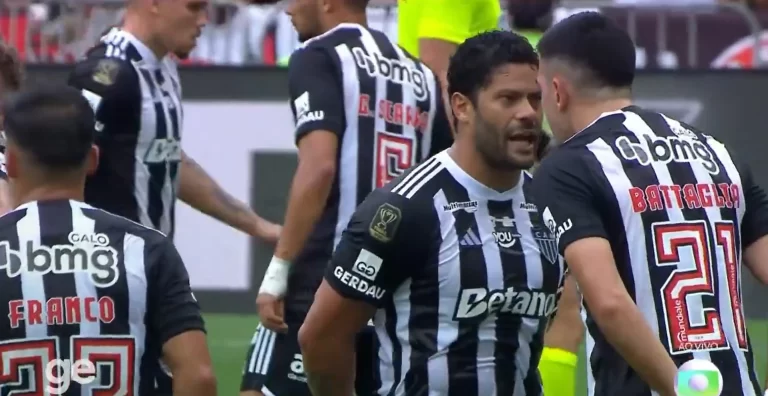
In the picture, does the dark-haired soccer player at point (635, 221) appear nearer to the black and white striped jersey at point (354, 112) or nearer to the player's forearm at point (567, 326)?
the player's forearm at point (567, 326)

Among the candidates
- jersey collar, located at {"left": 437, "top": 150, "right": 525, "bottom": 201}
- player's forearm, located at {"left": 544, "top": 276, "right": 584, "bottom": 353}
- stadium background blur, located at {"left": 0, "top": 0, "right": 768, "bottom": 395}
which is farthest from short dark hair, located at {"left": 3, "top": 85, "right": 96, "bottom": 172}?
stadium background blur, located at {"left": 0, "top": 0, "right": 768, "bottom": 395}

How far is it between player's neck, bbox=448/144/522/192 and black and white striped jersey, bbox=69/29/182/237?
1760mm

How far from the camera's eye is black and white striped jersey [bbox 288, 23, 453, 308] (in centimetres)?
605

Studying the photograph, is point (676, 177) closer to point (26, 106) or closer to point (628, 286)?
point (628, 286)

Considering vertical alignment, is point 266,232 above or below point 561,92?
below

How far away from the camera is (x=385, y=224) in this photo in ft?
14.8

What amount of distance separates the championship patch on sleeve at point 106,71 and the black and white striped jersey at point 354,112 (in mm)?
647

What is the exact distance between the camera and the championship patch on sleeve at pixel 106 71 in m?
6.09

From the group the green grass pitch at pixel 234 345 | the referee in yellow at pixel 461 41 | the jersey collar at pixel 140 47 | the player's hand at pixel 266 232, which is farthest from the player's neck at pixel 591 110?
the green grass pitch at pixel 234 345

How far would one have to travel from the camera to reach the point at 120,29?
21.1 feet

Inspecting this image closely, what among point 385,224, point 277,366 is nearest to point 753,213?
point 385,224

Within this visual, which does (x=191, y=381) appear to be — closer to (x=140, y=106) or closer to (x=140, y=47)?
(x=140, y=106)

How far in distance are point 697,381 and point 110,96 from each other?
2.95 meters

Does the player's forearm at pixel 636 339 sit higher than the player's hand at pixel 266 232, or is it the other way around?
the player's hand at pixel 266 232
